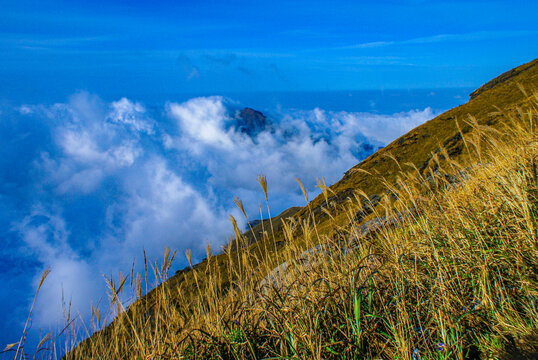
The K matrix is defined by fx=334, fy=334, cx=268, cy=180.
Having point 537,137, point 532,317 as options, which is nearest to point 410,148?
point 537,137

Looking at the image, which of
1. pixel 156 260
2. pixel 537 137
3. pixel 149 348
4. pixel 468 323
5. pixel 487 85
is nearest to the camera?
pixel 468 323

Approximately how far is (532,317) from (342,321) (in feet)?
3.99

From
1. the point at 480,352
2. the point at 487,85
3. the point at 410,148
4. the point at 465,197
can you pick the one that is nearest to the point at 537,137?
the point at 465,197

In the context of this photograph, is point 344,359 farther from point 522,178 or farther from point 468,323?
point 522,178

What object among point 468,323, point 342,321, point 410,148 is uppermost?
point 410,148

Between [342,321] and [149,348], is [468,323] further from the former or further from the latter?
[149,348]

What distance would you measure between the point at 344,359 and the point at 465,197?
287cm

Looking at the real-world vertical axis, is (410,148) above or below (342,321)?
above

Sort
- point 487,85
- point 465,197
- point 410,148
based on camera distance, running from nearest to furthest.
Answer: point 465,197, point 410,148, point 487,85

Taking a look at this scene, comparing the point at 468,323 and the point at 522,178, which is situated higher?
the point at 522,178

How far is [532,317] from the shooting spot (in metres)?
2.17

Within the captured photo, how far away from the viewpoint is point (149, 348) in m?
2.99

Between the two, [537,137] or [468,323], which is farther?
[537,137]

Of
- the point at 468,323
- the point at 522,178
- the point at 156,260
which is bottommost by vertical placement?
the point at 468,323
